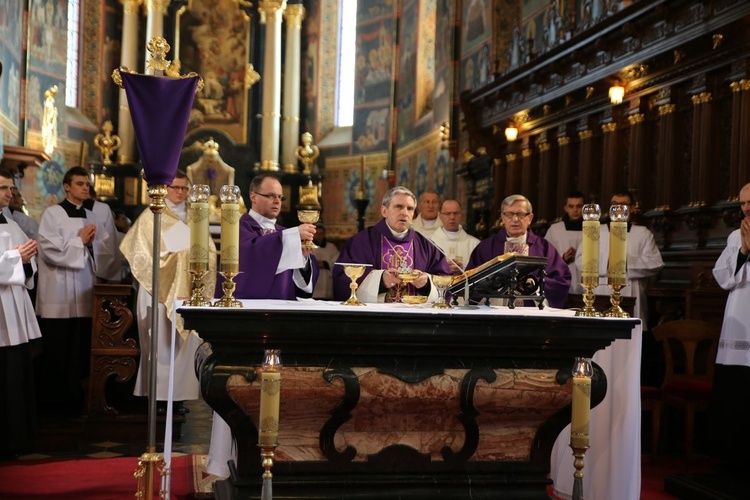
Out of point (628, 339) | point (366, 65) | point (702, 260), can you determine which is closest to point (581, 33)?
point (702, 260)

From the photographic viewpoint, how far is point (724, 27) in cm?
714

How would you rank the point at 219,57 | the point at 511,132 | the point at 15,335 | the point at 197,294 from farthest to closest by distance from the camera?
the point at 219,57 → the point at 511,132 → the point at 15,335 → the point at 197,294

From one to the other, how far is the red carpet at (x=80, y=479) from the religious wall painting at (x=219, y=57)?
15.9 metres

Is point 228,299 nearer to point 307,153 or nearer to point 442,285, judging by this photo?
point 442,285

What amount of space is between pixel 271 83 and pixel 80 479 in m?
16.4

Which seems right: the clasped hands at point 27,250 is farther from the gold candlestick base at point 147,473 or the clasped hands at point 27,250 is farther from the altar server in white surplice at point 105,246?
the gold candlestick base at point 147,473

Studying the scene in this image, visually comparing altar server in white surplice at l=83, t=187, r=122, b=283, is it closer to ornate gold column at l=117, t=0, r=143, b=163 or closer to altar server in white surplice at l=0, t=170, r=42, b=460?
altar server in white surplice at l=0, t=170, r=42, b=460

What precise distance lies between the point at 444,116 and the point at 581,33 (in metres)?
6.11

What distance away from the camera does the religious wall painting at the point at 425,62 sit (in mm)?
17425

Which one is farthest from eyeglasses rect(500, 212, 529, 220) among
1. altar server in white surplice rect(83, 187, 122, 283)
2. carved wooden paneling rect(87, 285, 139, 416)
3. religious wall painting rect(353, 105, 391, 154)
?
religious wall painting rect(353, 105, 391, 154)

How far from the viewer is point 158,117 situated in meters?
4.43

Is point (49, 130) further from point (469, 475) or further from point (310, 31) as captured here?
point (469, 475)

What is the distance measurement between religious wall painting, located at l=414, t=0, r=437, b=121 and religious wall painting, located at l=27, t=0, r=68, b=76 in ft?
24.9

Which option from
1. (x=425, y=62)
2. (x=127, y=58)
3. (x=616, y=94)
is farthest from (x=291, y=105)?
(x=616, y=94)
